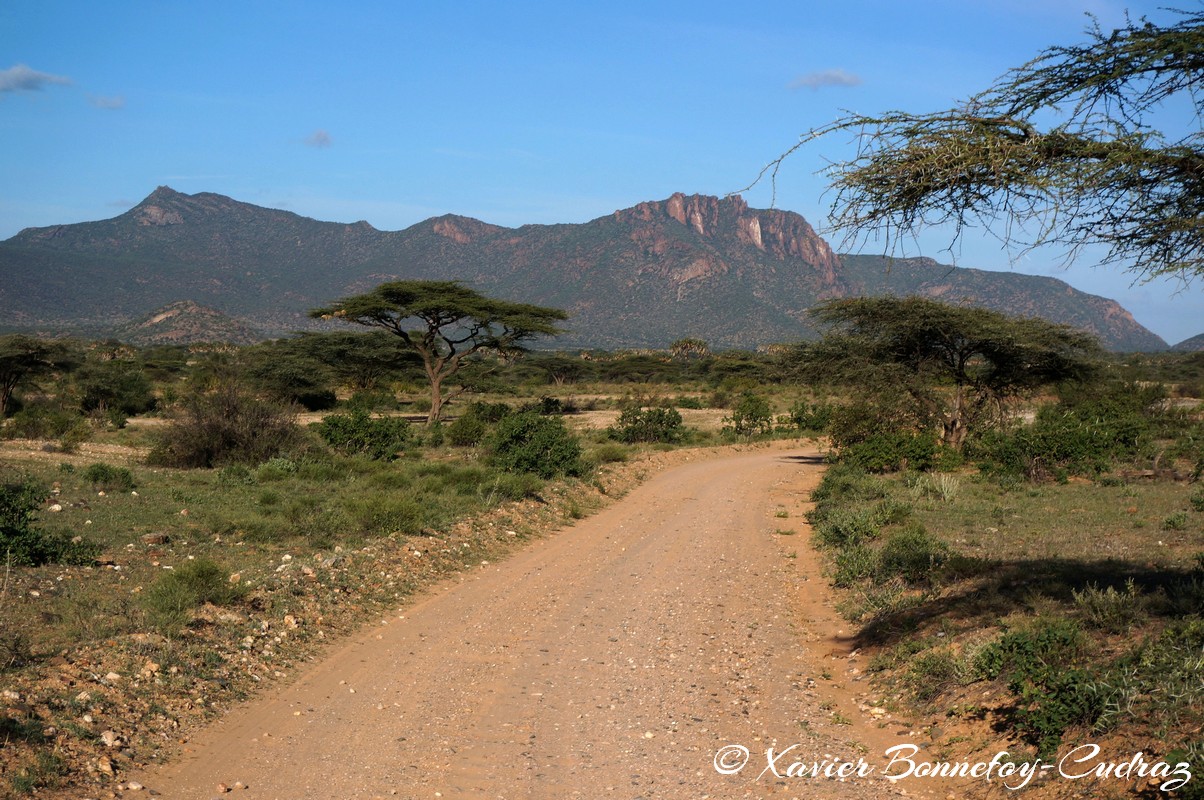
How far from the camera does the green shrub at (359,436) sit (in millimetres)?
22172

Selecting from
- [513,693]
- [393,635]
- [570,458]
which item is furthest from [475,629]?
[570,458]

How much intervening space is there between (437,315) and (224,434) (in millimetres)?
16106

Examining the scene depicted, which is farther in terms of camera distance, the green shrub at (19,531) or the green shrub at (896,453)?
the green shrub at (896,453)

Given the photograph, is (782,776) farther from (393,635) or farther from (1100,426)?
(1100,426)

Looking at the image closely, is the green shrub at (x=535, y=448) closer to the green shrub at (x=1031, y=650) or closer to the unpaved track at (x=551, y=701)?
the unpaved track at (x=551, y=701)

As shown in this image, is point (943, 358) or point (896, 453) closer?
point (896, 453)

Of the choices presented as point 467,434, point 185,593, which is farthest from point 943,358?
point 185,593

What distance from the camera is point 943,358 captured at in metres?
23.8

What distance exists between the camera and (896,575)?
962 centimetres

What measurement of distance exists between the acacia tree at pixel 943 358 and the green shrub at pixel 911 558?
1306 cm

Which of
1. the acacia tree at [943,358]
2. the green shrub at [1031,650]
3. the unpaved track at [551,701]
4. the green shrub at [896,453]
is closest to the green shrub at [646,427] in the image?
the acacia tree at [943,358]

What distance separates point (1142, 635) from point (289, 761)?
215 inches

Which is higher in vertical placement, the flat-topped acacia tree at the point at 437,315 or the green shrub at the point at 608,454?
the flat-topped acacia tree at the point at 437,315

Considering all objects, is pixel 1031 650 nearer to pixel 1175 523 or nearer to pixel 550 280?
pixel 1175 523
